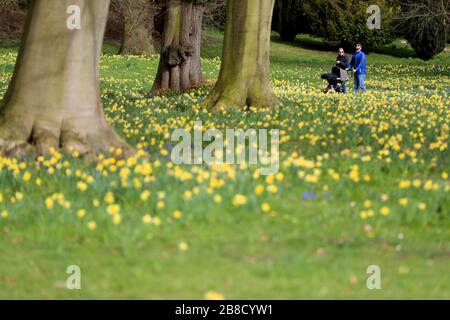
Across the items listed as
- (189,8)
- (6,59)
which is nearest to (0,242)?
(189,8)

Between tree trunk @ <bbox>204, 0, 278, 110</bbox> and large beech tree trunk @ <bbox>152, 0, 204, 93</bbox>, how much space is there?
5.43 metres

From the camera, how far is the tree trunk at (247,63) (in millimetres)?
14414

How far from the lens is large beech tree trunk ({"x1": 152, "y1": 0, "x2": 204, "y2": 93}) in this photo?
20.0 metres

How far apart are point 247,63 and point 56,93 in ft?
19.4

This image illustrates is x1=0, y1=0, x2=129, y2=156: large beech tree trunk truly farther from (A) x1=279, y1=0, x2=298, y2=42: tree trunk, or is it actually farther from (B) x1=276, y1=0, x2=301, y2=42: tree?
(A) x1=279, y1=0, x2=298, y2=42: tree trunk

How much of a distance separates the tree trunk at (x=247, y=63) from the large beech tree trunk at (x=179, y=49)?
5429mm

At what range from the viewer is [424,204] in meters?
6.33

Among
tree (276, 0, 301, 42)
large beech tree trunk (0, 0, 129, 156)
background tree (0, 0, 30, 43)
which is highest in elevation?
tree (276, 0, 301, 42)

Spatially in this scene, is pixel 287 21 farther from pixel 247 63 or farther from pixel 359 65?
pixel 247 63

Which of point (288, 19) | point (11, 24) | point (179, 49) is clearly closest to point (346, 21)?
point (288, 19)

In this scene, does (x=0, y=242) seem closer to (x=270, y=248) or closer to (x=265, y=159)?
(x=270, y=248)

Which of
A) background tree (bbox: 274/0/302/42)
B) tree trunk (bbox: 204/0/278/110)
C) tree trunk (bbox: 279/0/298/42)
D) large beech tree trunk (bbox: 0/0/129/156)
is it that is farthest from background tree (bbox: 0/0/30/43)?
large beech tree trunk (bbox: 0/0/129/156)

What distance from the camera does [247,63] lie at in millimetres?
14422

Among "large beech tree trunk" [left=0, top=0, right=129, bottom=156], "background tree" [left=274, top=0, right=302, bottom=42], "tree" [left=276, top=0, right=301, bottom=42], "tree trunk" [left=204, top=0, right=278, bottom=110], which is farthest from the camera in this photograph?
"tree" [left=276, top=0, right=301, bottom=42]
